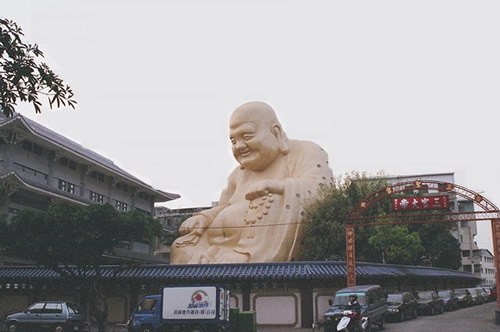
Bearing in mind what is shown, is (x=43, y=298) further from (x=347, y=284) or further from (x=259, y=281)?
(x=347, y=284)

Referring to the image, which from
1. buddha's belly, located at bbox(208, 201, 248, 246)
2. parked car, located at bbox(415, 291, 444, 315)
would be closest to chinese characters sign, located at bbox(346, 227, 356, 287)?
parked car, located at bbox(415, 291, 444, 315)

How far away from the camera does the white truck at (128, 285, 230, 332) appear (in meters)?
15.1

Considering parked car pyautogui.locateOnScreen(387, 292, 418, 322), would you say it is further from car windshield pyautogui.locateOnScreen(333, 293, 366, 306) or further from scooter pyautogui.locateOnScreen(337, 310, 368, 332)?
scooter pyautogui.locateOnScreen(337, 310, 368, 332)

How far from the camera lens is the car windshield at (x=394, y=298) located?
1908 cm

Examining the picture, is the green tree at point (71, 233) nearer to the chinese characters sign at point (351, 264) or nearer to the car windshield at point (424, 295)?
the chinese characters sign at point (351, 264)

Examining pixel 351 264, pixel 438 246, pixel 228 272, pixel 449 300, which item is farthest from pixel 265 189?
pixel 438 246

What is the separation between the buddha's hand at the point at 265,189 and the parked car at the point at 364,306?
8.84m

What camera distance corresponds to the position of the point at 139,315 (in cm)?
1616

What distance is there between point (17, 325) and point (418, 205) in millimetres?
14943

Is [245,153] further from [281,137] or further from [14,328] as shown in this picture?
[14,328]

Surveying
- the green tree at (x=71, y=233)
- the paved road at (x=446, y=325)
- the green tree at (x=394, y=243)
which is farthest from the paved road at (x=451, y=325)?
the green tree at (x=71, y=233)

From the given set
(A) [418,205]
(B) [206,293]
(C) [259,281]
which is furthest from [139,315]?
(A) [418,205]

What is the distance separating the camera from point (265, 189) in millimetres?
24266

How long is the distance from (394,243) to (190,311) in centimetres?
1601
